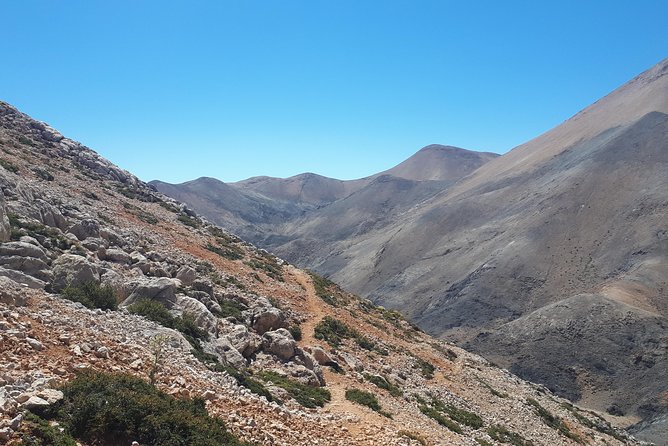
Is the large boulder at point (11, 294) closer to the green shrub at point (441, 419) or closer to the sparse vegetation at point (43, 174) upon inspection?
the green shrub at point (441, 419)

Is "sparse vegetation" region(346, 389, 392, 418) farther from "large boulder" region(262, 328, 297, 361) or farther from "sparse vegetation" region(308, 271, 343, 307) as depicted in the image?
"sparse vegetation" region(308, 271, 343, 307)

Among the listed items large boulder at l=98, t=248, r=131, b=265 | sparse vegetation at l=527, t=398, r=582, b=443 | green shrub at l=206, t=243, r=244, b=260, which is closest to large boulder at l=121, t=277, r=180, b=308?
large boulder at l=98, t=248, r=131, b=265

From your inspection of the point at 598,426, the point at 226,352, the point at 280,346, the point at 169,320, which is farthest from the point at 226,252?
the point at 598,426

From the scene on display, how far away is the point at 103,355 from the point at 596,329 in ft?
191

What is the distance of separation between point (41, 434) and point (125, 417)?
1185 mm

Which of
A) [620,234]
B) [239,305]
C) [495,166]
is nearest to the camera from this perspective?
[239,305]

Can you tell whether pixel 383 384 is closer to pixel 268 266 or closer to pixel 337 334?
pixel 337 334

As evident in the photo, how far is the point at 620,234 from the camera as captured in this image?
77188mm

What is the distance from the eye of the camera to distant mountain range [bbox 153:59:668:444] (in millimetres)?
53031

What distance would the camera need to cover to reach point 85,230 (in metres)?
21.7

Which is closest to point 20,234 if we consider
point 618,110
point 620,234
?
point 620,234

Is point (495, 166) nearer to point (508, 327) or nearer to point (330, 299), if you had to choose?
point (508, 327)

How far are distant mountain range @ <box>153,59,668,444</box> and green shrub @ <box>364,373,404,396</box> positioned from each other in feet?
97.2

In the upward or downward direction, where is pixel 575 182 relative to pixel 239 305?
upward
